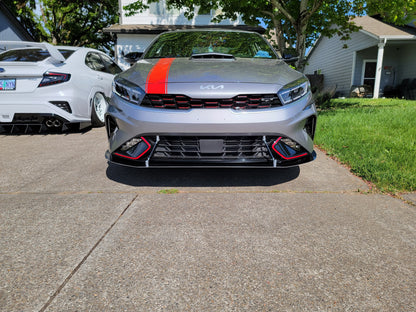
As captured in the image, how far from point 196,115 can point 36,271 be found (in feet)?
5.04

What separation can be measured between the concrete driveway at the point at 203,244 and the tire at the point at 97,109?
254 centimetres

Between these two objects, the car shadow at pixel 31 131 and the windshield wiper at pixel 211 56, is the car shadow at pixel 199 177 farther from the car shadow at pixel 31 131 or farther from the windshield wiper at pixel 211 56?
the car shadow at pixel 31 131

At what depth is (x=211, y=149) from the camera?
8.42 feet

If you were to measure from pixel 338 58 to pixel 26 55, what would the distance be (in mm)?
18949

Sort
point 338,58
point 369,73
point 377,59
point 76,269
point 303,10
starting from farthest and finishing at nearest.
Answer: point 338,58
point 369,73
point 377,59
point 303,10
point 76,269

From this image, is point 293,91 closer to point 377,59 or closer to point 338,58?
point 377,59

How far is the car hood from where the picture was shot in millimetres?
2613

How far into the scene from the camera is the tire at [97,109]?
18.2 ft

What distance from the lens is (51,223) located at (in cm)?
215

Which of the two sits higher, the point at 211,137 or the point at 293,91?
the point at 293,91

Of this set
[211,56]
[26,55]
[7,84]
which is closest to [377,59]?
[211,56]

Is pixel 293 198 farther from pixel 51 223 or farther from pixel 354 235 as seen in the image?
pixel 51 223

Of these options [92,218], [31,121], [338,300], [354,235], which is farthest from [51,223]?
[31,121]

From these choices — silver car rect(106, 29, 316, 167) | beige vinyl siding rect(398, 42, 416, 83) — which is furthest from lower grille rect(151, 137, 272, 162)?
beige vinyl siding rect(398, 42, 416, 83)
